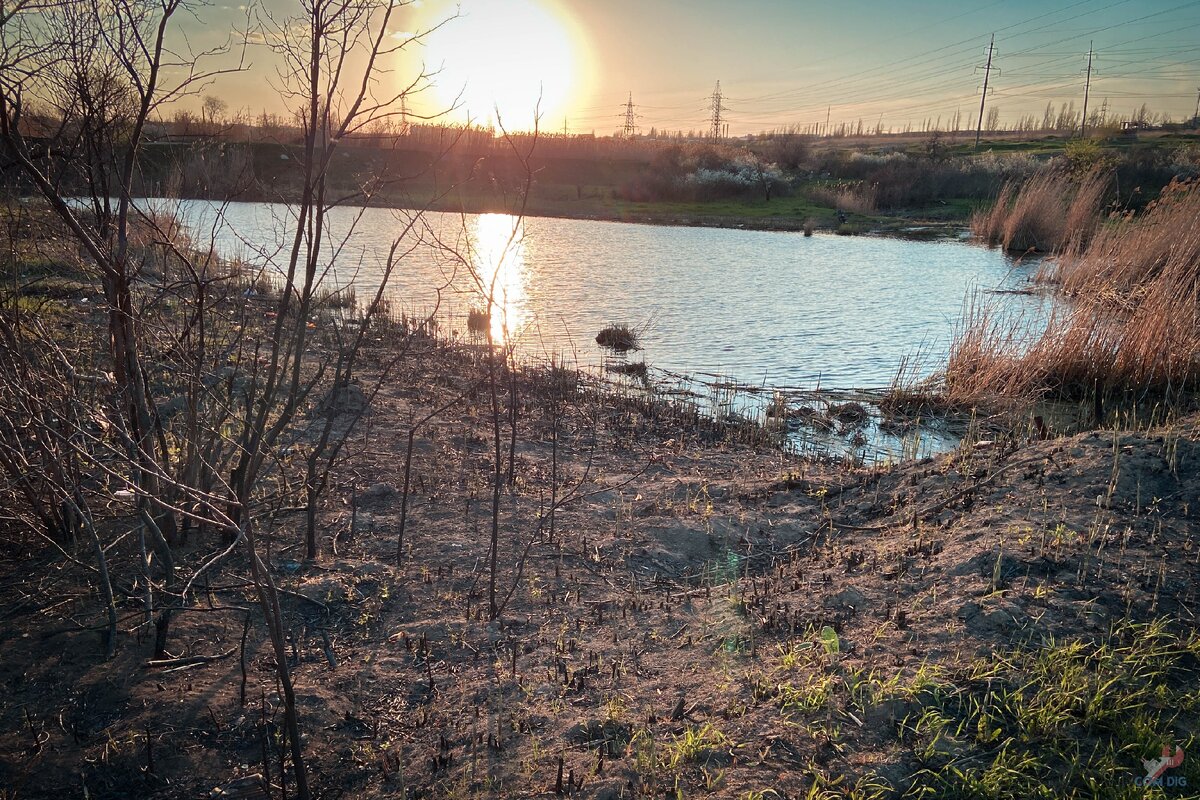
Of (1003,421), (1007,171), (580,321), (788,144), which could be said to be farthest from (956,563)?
(788,144)

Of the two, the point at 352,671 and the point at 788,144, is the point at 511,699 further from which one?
the point at 788,144

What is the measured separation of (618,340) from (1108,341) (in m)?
7.03

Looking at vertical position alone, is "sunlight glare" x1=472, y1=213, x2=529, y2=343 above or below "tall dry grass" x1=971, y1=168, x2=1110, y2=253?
below

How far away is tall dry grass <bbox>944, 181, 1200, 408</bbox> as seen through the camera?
8.16m

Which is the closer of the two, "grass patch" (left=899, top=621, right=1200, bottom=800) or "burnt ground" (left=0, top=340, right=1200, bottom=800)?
"grass patch" (left=899, top=621, right=1200, bottom=800)

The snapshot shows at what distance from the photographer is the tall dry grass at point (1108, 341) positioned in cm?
816

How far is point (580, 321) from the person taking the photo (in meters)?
14.5

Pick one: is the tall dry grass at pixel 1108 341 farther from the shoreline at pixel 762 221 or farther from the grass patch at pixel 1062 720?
the shoreline at pixel 762 221

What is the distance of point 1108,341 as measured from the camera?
858cm

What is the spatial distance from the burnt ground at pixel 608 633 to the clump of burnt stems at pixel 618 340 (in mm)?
7257

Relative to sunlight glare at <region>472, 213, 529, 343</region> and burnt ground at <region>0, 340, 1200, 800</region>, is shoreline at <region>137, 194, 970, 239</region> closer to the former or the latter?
sunlight glare at <region>472, 213, 529, 343</region>

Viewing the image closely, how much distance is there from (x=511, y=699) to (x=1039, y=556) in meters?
2.73

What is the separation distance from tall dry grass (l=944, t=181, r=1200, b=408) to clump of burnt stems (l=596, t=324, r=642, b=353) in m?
5.14

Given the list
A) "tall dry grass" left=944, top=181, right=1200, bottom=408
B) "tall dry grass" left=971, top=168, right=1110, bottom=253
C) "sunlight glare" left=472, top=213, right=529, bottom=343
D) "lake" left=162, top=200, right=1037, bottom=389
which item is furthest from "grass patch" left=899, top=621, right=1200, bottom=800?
"tall dry grass" left=971, top=168, right=1110, bottom=253
